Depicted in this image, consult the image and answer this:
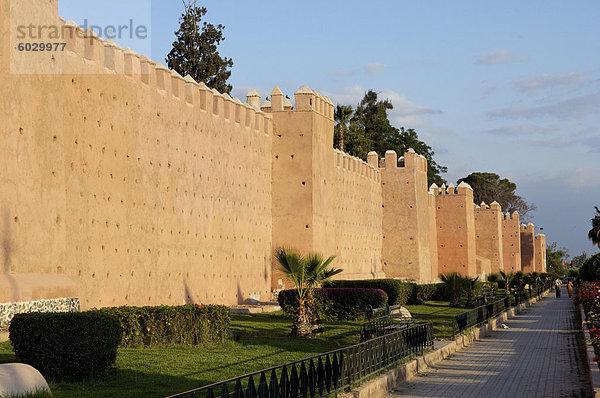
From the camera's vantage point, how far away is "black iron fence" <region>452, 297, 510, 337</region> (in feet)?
53.9

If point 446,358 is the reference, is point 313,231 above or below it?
above

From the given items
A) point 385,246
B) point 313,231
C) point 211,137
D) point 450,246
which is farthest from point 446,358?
point 450,246

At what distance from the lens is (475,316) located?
19.2 metres

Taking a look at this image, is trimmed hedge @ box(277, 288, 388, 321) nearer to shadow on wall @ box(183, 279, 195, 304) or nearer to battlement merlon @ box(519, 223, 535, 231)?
shadow on wall @ box(183, 279, 195, 304)

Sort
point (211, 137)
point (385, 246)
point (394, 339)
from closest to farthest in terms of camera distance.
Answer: point (394, 339) < point (211, 137) < point (385, 246)

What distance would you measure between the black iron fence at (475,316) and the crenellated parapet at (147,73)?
8596 mm

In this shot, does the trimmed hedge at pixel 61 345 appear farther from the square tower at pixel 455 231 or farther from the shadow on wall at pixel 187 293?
the square tower at pixel 455 231

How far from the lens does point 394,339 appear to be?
11.4m

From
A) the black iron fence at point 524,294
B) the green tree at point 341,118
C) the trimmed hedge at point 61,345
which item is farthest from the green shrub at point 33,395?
the green tree at point 341,118

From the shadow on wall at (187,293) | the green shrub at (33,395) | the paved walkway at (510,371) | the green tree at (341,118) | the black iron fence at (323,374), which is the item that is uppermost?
the green tree at (341,118)

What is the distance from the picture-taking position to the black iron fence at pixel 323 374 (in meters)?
6.65

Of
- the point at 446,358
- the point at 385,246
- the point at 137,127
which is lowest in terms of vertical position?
the point at 446,358

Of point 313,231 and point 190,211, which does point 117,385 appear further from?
point 313,231

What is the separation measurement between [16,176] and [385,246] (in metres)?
26.2
